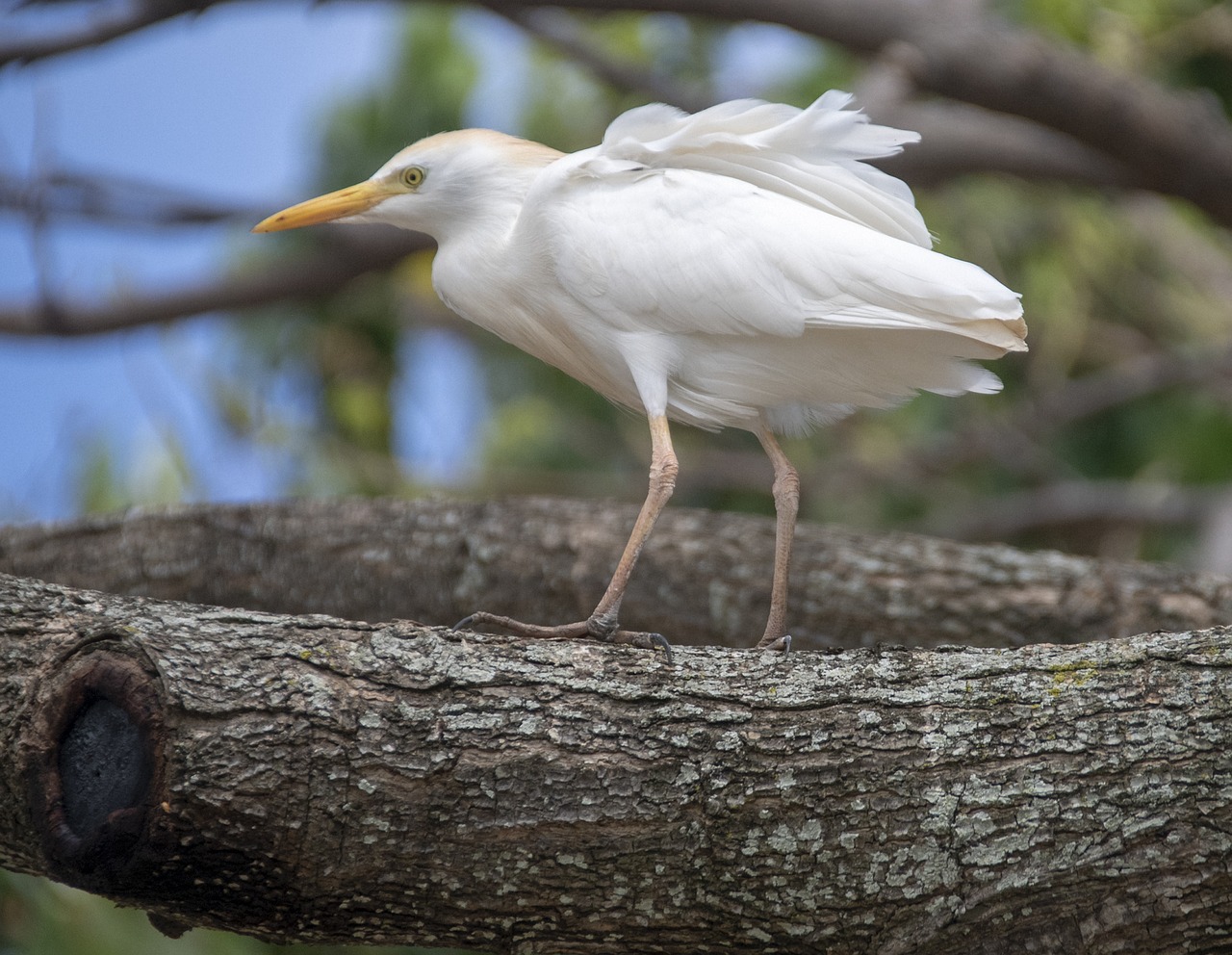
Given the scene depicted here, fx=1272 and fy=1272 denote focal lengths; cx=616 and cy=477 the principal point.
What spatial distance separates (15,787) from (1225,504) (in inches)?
227

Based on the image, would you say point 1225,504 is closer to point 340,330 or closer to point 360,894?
point 360,894

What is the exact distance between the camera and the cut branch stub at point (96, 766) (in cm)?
210

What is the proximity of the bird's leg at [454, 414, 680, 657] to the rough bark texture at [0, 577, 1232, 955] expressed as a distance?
1.76ft

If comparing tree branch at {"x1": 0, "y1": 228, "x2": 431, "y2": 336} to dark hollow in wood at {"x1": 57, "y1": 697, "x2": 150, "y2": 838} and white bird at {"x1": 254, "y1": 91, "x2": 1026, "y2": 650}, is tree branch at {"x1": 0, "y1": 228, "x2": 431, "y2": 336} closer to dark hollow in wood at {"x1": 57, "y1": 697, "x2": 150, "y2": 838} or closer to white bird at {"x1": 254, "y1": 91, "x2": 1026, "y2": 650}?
white bird at {"x1": 254, "y1": 91, "x2": 1026, "y2": 650}

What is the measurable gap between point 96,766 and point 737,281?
1.73 metres

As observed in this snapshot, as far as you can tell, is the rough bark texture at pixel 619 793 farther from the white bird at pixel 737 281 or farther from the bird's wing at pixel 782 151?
the bird's wing at pixel 782 151

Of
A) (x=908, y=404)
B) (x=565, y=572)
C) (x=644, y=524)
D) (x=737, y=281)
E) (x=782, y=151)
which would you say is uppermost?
(x=782, y=151)

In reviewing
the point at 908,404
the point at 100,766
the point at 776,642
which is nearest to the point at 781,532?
the point at 776,642

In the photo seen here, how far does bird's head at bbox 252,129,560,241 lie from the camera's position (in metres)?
3.42

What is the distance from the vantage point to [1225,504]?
6.25m

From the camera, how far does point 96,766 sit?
7.01 feet

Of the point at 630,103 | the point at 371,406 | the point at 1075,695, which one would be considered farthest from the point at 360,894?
the point at 630,103

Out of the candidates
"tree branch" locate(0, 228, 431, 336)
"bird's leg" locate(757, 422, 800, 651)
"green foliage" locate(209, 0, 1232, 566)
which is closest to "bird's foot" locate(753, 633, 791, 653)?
"bird's leg" locate(757, 422, 800, 651)

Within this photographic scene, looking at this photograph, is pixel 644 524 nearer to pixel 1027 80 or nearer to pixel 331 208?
pixel 331 208
